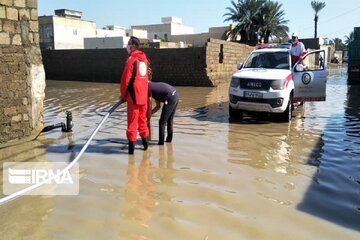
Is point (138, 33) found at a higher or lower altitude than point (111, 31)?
lower

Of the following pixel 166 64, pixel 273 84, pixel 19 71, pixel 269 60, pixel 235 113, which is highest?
pixel 166 64

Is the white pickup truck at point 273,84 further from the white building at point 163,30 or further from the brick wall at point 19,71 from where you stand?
the white building at point 163,30

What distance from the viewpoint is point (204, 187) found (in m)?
5.03

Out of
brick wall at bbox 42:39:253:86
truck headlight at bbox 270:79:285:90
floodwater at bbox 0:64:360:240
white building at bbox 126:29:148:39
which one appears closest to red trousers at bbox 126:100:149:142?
floodwater at bbox 0:64:360:240

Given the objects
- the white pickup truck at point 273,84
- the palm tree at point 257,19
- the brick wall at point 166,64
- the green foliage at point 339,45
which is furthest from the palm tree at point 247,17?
the green foliage at point 339,45

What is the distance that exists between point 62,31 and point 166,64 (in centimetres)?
3949

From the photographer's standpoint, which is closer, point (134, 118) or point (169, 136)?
point (134, 118)

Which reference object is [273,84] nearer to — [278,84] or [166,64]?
[278,84]

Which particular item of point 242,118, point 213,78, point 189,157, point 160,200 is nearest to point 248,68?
point 242,118

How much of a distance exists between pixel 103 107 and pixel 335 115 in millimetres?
7462

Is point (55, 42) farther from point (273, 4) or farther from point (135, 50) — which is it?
point (135, 50)

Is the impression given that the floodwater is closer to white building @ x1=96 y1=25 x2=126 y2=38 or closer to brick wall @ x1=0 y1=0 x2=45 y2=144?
brick wall @ x1=0 y1=0 x2=45 y2=144

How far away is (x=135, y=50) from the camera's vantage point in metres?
6.15

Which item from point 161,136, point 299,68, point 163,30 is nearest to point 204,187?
point 161,136
